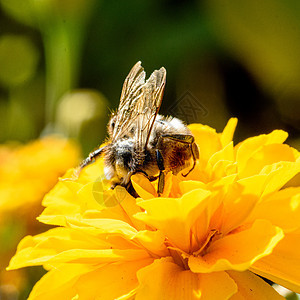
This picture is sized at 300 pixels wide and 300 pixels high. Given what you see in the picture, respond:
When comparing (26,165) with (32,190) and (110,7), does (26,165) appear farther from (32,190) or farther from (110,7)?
(110,7)

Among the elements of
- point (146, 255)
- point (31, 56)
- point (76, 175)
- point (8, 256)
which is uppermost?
point (31, 56)

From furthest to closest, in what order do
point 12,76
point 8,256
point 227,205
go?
point 12,76, point 8,256, point 227,205

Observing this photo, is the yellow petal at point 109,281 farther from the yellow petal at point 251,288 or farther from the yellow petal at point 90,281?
the yellow petal at point 251,288

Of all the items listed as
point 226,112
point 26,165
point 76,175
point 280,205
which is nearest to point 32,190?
point 26,165

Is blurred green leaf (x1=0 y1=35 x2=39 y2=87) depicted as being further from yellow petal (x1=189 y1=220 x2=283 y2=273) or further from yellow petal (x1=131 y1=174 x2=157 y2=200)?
yellow petal (x1=189 y1=220 x2=283 y2=273)

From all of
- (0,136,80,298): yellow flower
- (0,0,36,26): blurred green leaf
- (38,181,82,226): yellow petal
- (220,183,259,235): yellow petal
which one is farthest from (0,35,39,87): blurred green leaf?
(220,183,259,235): yellow petal

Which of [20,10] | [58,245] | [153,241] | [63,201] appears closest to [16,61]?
[20,10]

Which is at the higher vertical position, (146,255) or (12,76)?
(12,76)
